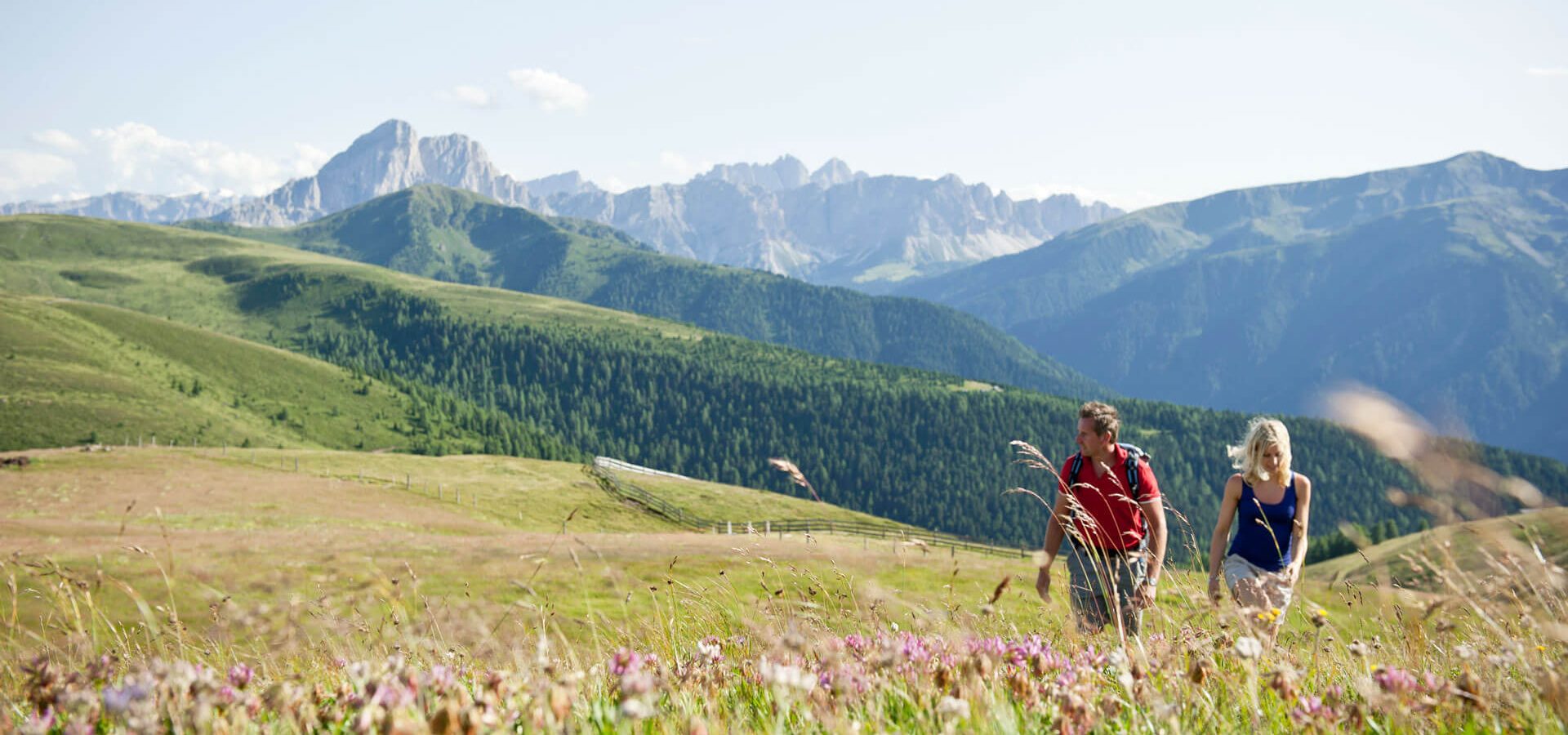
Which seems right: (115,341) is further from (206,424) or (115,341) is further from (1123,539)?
(1123,539)

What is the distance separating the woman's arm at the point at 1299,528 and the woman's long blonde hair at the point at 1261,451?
17 centimetres

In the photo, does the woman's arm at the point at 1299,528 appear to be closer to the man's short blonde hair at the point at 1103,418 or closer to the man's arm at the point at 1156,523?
the man's arm at the point at 1156,523

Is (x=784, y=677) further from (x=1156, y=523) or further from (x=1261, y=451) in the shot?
(x=1261, y=451)

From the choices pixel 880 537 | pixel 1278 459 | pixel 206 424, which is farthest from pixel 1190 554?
pixel 206 424

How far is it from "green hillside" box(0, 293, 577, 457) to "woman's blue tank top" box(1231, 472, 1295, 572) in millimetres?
140029

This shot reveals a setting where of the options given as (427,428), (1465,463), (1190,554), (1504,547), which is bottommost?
(427,428)

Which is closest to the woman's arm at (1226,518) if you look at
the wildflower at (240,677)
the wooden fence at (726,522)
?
the wildflower at (240,677)

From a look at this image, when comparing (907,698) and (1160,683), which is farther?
(1160,683)

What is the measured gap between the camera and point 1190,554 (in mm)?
5531

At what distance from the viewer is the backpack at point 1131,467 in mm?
7613

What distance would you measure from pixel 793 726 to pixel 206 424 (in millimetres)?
153120

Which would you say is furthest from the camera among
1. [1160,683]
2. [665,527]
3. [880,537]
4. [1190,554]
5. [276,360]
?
[276,360]

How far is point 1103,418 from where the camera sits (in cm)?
780

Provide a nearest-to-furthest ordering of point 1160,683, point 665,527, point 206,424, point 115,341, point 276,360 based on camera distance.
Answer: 1. point 1160,683
2. point 665,527
3. point 206,424
4. point 115,341
5. point 276,360
